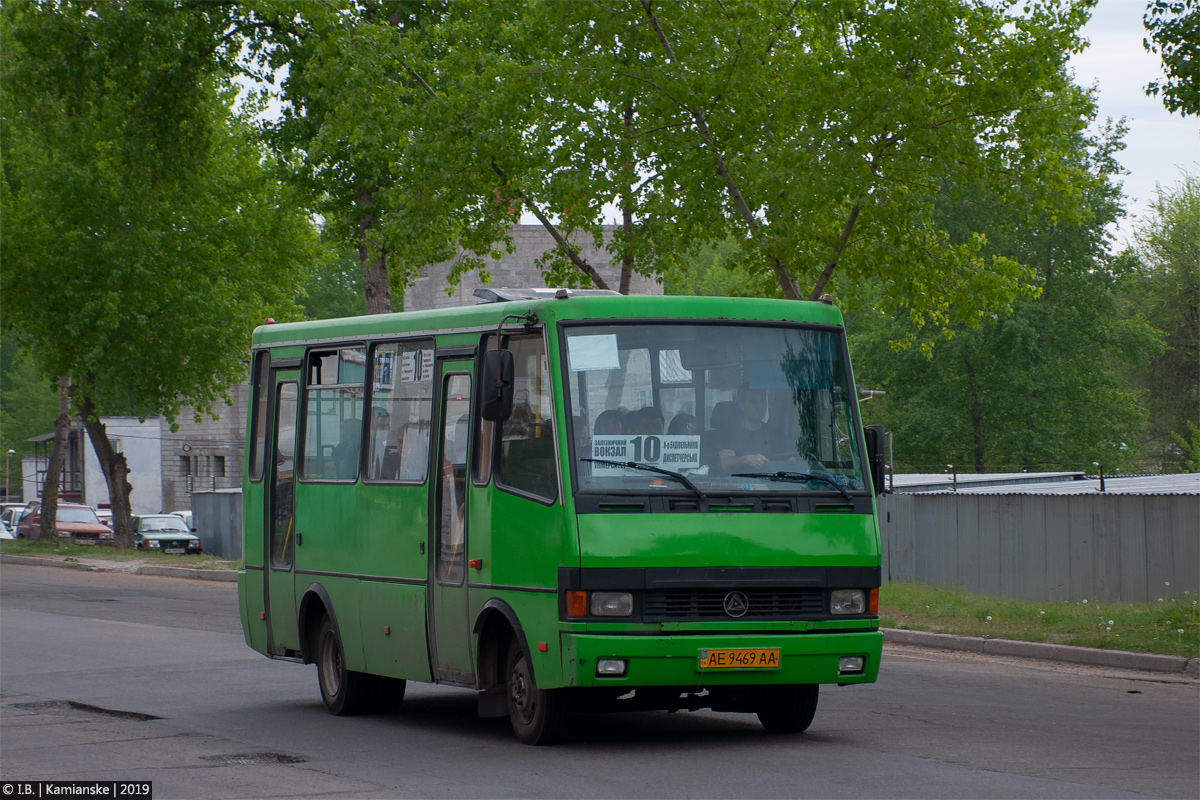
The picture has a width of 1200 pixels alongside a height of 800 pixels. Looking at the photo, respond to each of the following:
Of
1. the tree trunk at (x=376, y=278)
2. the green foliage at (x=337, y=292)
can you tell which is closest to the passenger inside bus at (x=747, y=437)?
the tree trunk at (x=376, y=278)

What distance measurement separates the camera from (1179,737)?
1078 centimetres

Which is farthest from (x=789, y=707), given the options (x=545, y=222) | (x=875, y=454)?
(x=545, y=222)

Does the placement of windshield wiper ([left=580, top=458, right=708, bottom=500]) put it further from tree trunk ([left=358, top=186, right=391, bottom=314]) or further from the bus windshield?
tree trunk ([left=358, top=186, right=391, bottom=314])

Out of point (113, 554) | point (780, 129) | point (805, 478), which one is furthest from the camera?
point (113, 554)

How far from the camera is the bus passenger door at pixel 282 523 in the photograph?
1286 centimetres

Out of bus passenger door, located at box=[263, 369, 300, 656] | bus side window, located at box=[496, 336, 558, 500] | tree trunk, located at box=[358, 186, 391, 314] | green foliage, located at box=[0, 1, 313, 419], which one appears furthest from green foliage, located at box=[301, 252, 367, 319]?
bus side window, located at box=[496, 336, 558, 500]

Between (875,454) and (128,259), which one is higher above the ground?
(128,259)

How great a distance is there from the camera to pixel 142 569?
37.2 meters

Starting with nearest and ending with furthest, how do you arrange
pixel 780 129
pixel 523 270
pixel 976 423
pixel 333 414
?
1. pixel 333 414
2. pixel 780 129
3. pixel 523 270
4. pixel 976 423

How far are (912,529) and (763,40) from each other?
33.8 ft

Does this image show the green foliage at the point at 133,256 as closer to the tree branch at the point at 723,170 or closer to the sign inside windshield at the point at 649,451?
the tree branch at the point at 723,170

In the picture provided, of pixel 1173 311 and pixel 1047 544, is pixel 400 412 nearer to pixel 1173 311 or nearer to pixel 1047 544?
pixel 1047 544

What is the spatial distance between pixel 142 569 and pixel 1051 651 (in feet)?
83.4

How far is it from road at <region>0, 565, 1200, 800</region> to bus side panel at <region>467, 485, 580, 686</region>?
2.34 ft
